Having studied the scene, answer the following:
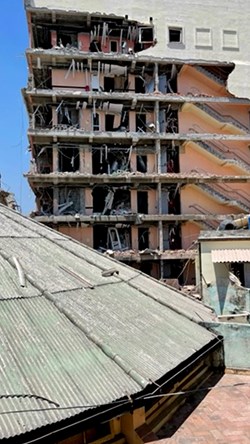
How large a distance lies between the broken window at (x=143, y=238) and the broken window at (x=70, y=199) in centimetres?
582

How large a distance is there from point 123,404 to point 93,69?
36.7 meters

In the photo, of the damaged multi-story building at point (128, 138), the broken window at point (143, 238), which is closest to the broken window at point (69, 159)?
the damaged multi-story building at point (128, 138)

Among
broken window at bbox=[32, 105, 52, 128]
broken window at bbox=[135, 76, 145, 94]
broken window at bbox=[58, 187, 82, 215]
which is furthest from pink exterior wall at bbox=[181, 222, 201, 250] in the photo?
broken window at bbox=[32, 105, 52, 128]

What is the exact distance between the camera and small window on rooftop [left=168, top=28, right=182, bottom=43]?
4434 cm

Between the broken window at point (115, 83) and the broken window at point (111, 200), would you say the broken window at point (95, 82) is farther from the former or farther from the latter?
the broken window at point (111, 200)

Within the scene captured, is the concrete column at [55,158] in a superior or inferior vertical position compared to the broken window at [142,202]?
superior

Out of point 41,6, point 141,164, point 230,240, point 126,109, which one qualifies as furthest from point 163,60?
point 230,240

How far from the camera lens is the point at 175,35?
1757 inches

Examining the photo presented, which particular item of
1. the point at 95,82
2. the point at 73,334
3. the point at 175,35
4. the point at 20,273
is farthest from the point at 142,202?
the point at 73,334

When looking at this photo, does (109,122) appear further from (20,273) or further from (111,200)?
(20,273)

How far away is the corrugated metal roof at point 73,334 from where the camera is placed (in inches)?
214

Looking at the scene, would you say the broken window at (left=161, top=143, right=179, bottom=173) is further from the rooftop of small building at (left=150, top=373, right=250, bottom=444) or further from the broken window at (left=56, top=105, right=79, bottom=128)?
the rooftop of small building at (left=150, top=373, right=250, bottom=444)

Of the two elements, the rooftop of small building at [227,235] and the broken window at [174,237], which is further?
the broken window at [174,237]

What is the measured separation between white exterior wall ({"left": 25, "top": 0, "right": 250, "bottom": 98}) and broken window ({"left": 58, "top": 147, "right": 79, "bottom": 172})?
13.3 metres
